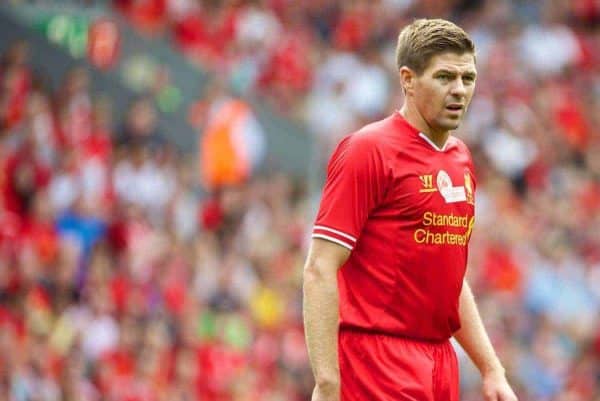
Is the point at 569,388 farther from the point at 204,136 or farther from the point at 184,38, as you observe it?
the point at 184,38

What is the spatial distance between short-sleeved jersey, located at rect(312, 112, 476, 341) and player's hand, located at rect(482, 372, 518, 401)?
1.17 ft

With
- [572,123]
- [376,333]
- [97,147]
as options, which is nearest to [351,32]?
[572,123]

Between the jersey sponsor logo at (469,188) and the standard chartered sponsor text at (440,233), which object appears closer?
the standard chartered sponsor text at (440,233)

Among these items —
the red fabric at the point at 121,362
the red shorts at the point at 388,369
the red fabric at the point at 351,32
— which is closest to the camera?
the red shorts at the point at 388,369

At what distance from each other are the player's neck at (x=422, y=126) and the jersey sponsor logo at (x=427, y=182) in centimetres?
17

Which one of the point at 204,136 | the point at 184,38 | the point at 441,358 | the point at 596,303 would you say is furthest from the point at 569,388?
the point at 441,358

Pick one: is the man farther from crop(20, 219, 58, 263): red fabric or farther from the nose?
crop(20, 219, 58, 263): red fabric

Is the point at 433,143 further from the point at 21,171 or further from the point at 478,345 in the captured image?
the point at 21,171

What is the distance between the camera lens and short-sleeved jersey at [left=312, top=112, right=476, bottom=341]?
225 inches

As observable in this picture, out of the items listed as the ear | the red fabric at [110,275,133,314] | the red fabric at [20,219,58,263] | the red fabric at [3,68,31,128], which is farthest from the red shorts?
the red fabric at [3,68,31,128]

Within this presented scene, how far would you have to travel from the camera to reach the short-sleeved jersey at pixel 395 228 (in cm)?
571

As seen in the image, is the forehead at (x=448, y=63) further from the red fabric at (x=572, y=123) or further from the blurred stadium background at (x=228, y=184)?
the red fabric at (x=572, y=123)

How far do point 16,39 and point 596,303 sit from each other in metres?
6.53

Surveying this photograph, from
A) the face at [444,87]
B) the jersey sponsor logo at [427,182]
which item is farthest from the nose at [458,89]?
the jersey sponsor logo at [427,182]
